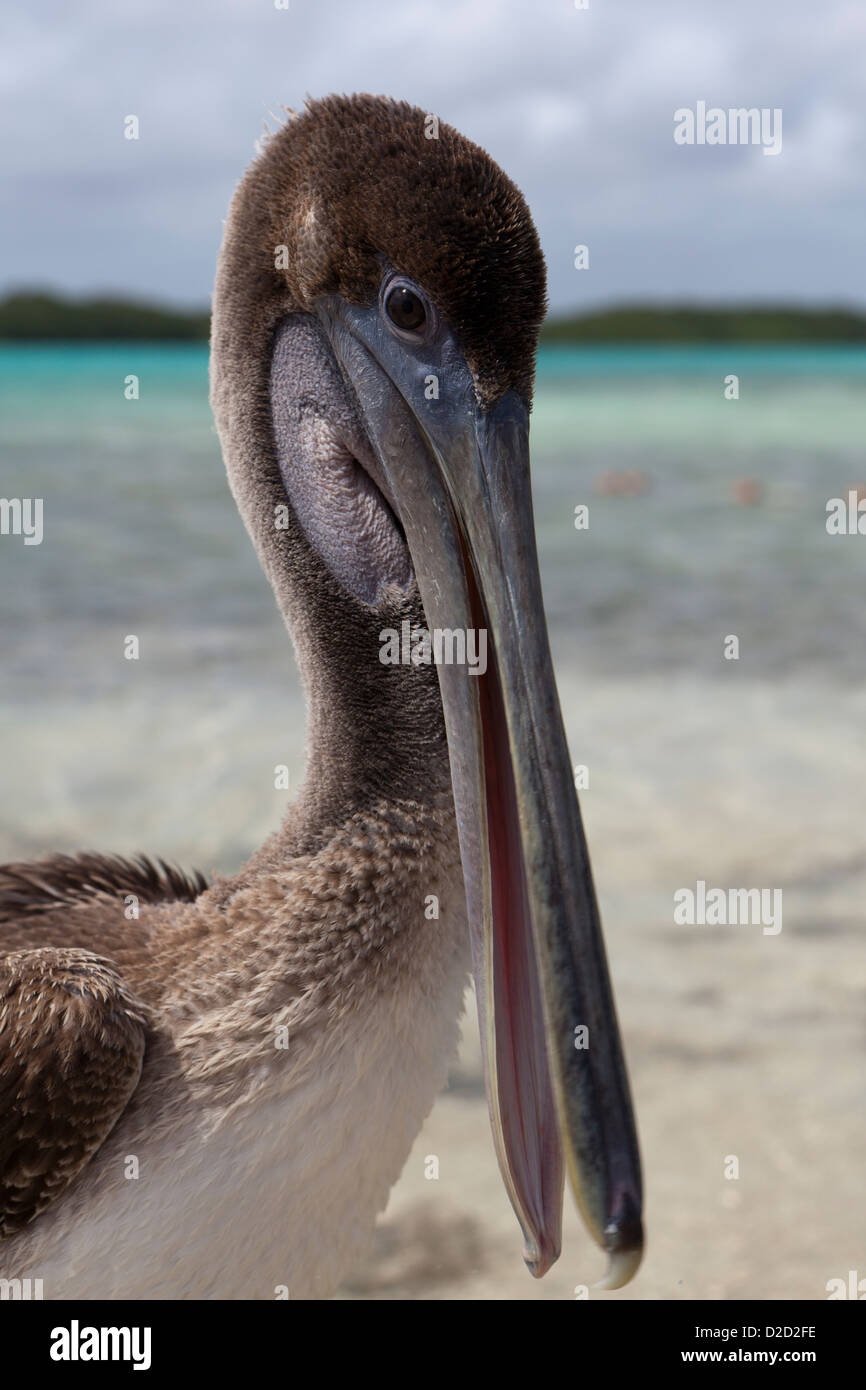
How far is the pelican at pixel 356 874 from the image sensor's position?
1.83 m

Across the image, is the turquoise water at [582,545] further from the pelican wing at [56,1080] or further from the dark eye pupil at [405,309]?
the dark eye pupil at [405,309]

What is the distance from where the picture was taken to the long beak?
1.69 meters

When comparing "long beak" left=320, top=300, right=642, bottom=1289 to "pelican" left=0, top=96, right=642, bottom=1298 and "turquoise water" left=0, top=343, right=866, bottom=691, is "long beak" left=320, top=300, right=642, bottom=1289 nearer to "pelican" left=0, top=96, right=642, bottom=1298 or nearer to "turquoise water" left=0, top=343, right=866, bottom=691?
"pelican" left=0, top=96, right=642, bottom=1298

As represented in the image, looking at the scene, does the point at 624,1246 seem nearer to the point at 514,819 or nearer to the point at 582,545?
the point at 514,819

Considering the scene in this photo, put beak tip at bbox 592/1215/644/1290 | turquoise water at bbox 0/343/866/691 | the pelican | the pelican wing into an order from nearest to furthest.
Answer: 1. beak tip at bbox 592/1215/644/1290
2. the pelican
3. the pelican wing
4. turquoise water at bbox 0/343/866/691

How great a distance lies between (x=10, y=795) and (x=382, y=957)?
4.07m

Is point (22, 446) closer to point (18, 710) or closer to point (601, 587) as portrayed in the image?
point (601, 587)

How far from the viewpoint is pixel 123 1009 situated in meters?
2.01

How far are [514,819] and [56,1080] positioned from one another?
28.7 inches

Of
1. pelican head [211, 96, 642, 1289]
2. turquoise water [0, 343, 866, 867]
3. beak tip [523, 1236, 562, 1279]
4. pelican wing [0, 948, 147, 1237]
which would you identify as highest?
turquoise water [0, 343, 866, 867]

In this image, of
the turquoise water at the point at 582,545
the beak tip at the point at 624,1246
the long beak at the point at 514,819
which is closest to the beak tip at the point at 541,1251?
the long beak at the point at 514,819

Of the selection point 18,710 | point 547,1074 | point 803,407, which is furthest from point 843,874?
point 803,407

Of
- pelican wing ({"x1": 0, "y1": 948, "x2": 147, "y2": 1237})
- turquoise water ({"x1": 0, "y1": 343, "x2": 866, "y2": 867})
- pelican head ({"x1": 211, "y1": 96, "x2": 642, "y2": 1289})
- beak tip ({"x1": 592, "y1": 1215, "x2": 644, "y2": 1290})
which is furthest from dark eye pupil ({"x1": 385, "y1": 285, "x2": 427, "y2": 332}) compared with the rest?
turquoise water ({"x1": 0, "y1": 343, "x2": 866, "y2": 867})

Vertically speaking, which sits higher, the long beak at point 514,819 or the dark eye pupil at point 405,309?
the dark eye pupil at point 405,309
